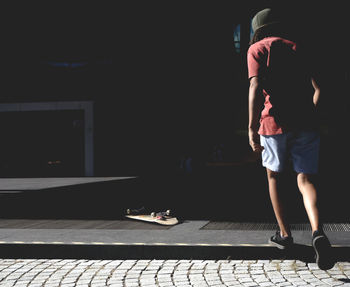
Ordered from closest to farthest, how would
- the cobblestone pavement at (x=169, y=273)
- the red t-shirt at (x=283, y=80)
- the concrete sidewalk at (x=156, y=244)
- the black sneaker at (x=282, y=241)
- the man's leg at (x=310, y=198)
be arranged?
the man's leg at (x=310, y=198)
the cobblestone pavement at (x=169, y=273)
the red t-shirt at (x=283, y=80)
the black sneaker at (x=282, y=241)
the concrete sidewalk at (x=156, y=244)

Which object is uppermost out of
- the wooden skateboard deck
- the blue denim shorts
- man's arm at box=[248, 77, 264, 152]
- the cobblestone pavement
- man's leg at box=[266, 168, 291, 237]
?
man's arm at box=[248, 77, 264, 152]

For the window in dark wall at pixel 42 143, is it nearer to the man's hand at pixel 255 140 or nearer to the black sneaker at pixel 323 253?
the man's hand at pixel 255 140

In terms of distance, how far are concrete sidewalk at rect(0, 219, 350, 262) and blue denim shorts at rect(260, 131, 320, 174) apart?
73 centimetres

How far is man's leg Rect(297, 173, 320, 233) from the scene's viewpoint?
11.0 feet

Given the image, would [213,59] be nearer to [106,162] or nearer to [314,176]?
[106,162]

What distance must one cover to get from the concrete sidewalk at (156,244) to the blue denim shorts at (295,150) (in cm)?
73

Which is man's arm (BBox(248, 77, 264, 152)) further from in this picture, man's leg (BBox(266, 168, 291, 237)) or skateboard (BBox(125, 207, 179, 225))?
skateboard (BBox(125, 207, 179, 225))

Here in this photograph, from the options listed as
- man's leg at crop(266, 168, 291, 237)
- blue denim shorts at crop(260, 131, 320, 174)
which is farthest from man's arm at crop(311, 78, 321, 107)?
man's leg at crop(266, 168, 291, 237)

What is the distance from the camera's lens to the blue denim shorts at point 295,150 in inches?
142

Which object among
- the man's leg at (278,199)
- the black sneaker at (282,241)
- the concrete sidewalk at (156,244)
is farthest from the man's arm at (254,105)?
the concrete sidewalk at (156,244)

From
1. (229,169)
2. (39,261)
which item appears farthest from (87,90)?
(39,261)

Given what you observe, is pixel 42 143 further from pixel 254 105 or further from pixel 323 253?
pixel 323 253

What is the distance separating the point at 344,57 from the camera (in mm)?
20109

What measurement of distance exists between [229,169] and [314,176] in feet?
48.1
